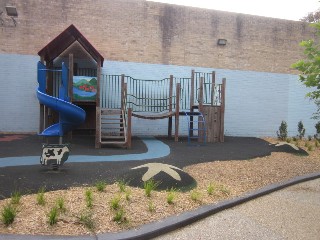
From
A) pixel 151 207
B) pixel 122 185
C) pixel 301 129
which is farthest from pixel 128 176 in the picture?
pixel 301 129

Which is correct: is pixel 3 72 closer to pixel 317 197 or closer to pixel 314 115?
pixel 317 197

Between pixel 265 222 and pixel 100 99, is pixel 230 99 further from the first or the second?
pixel 265 222

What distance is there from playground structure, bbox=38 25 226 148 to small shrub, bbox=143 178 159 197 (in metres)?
4.68

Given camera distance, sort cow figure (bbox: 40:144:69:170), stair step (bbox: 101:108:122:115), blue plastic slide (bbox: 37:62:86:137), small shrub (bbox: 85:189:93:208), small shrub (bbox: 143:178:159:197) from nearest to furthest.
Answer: small shrub (bbox: 85:189:93:208) < small shrub (bbox: 143:178:159:197) < cow figure (bbox: 40:144:69:170) < blue plastic slide (bbox: 37:62:86:137) < stair step (bbox: 101:108:122:115)

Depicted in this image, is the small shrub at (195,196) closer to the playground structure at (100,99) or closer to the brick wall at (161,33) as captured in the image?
the playground structure at (100,99)

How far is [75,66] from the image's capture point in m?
13.7

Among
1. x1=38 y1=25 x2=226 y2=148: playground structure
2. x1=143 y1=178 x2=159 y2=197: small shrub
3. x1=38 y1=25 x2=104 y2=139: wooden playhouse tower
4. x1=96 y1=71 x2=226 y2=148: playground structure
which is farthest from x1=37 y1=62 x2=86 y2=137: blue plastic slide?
x1=143 y1=178 x2=159 y2=197: small shrub

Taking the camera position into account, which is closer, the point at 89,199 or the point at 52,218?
the point at 52,218

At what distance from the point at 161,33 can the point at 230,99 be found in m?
4.56

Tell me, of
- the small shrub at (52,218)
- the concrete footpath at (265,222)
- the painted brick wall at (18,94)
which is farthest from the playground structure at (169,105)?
the small shrub at (52,218)

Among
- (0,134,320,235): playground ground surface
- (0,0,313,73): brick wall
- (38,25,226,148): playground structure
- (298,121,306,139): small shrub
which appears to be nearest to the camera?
(0,134,320,235): playground ground surface

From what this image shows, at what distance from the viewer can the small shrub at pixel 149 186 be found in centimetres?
530

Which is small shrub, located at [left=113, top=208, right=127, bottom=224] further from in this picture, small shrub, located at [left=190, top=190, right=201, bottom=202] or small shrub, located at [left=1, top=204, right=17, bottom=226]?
small shrub, located at [left=190, top=190, right=201, bottom=202]

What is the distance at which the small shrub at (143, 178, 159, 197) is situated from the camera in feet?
17.4
